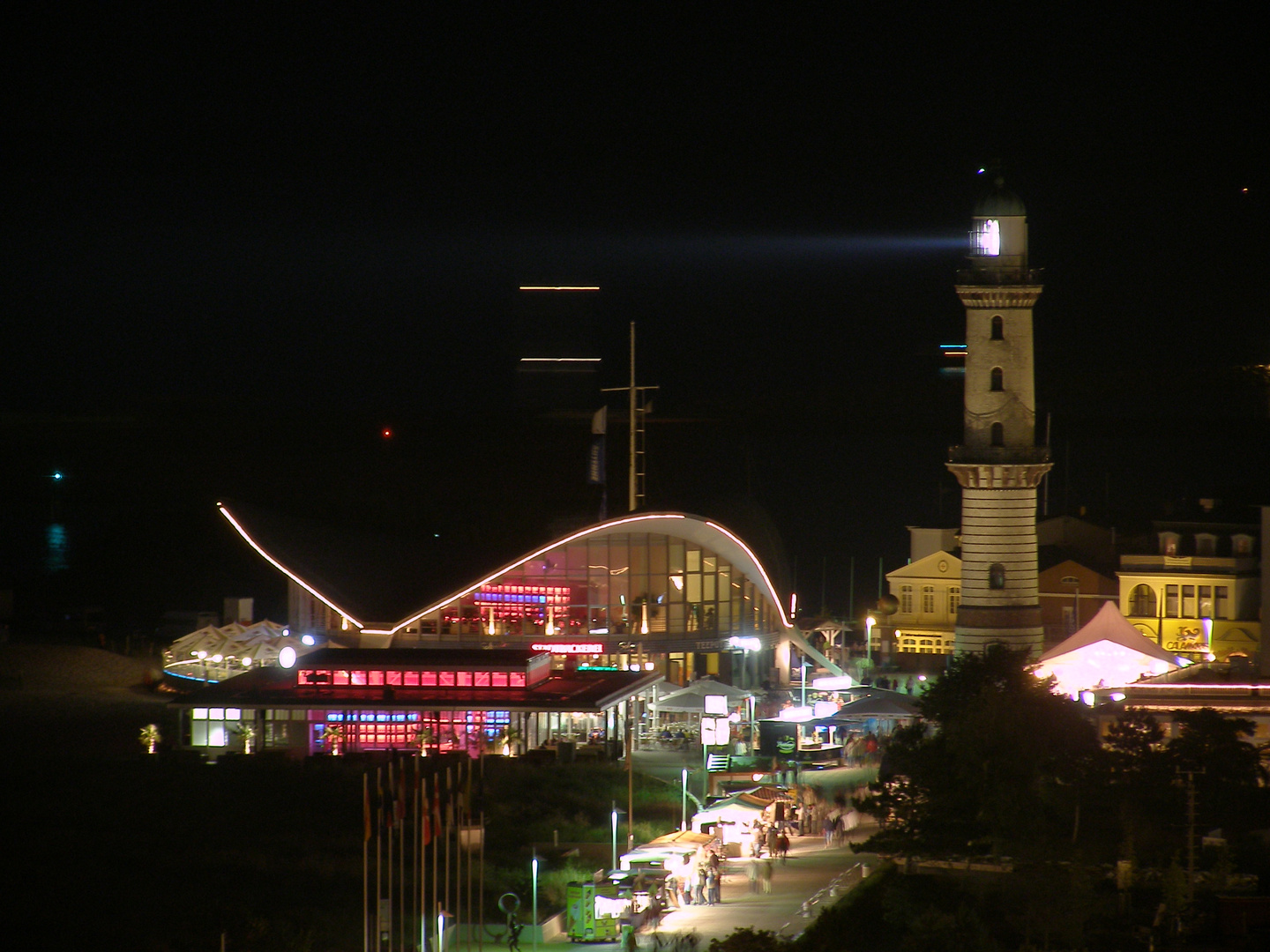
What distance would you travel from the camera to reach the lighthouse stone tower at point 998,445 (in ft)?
167

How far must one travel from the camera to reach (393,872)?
31953 millimetres

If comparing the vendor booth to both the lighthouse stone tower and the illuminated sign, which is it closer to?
the lighthouse stone tower

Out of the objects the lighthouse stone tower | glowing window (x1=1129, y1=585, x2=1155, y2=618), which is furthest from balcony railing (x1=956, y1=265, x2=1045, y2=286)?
glowing window (x1=1129, y1=585, x2=1155, y2=618)

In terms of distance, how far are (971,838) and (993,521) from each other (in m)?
19.4

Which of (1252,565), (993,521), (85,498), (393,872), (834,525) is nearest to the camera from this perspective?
(393,872)

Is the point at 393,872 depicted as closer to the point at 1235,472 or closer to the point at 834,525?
the point at 1235,472

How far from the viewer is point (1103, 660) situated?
4800 centimetres

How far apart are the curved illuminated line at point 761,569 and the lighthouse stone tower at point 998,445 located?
7.31 m

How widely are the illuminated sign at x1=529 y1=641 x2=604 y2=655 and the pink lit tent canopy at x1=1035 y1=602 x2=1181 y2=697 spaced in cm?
1257

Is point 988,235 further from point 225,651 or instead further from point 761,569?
point 225,651

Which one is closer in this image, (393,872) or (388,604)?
(393,872)

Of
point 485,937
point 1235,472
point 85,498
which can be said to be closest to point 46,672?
point 485,937

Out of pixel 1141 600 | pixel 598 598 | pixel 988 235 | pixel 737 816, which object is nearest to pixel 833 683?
pixel 598 598

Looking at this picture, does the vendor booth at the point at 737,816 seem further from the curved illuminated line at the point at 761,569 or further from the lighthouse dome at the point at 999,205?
the lighthouse dome at the point at 999,205
